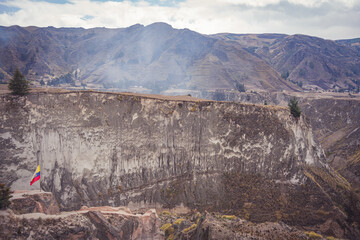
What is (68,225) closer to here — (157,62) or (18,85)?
(18,85)

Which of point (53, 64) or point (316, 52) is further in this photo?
point (316, 52)

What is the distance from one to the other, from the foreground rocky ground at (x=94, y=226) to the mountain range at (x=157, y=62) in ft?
265

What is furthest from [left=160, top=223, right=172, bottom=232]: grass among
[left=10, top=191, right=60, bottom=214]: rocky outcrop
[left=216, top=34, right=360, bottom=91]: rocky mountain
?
[left=216, top=34, right=360, bottom=91]: rocky mountain

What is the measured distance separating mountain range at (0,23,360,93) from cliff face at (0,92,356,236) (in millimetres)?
66209

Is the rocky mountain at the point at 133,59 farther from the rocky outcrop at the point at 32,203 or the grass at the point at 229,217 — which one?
the rocky outcrop at the point at 32,203

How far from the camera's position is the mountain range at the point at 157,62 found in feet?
377

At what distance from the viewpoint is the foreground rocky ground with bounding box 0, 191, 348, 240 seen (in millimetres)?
15594

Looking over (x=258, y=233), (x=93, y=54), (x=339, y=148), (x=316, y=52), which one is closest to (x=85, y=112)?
(x=258, y=233)

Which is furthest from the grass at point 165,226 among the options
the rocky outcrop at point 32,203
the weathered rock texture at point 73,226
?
the rocky outcrop at point 32,203

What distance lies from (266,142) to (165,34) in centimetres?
13220

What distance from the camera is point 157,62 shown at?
13438cm

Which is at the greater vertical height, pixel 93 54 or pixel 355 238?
pixel 93 54

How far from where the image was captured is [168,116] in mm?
37625

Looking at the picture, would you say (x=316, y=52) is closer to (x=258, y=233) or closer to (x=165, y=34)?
(x=165, y=34)
